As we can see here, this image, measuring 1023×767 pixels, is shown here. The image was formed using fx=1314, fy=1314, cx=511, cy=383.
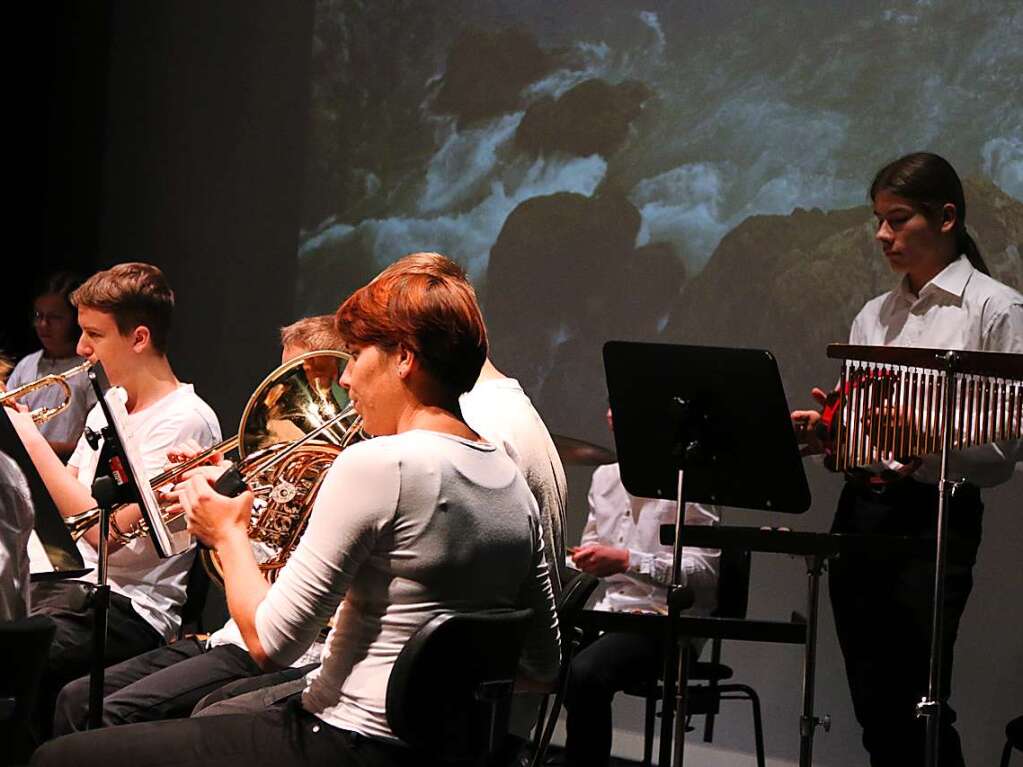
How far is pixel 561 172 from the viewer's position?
5.22 m

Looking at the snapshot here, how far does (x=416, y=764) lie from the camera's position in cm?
198

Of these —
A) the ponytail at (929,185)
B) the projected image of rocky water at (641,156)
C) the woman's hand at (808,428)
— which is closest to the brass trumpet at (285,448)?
the woman's hand at (808,428)

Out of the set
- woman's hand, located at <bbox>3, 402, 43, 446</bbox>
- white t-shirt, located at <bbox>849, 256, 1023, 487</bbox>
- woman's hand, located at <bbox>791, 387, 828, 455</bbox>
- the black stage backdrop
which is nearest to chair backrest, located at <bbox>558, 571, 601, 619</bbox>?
woman's hand, located at <bbox>791, 387, 828, 455</bbox>

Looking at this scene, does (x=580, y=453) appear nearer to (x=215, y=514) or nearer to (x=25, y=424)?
(x=25, y=424)

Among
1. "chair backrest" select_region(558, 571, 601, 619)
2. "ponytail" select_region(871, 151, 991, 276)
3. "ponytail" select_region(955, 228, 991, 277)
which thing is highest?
"ponytail" select_region(871, 151, 991, 276)

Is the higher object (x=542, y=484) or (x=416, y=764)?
(x=542, y=484)

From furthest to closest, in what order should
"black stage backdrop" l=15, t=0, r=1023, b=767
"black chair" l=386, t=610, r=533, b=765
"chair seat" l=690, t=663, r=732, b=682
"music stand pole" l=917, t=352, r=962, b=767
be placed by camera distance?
"black stage backdrop" l=15, t=0, r=1023, b=767 → "chair seat" l=690, t=663, r=732, b=682 → "music stand pole" l=917, t=352, r=962, b=767 → "black chair" l=386, t=610, r=533, b=765

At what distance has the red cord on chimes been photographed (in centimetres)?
284

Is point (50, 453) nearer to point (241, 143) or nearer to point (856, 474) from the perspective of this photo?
point (856, 474)

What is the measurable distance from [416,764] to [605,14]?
3.80 metres

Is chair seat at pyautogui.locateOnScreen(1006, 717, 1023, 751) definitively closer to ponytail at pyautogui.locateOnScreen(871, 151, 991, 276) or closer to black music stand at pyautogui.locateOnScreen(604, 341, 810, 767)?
black music stand at pyautogui.locateOnScreen(604, 341, 810, 767)

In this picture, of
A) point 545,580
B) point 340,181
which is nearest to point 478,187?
point 340,181

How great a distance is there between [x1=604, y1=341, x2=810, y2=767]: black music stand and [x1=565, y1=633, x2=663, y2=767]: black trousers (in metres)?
0.91

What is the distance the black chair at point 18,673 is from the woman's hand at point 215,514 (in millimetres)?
306
